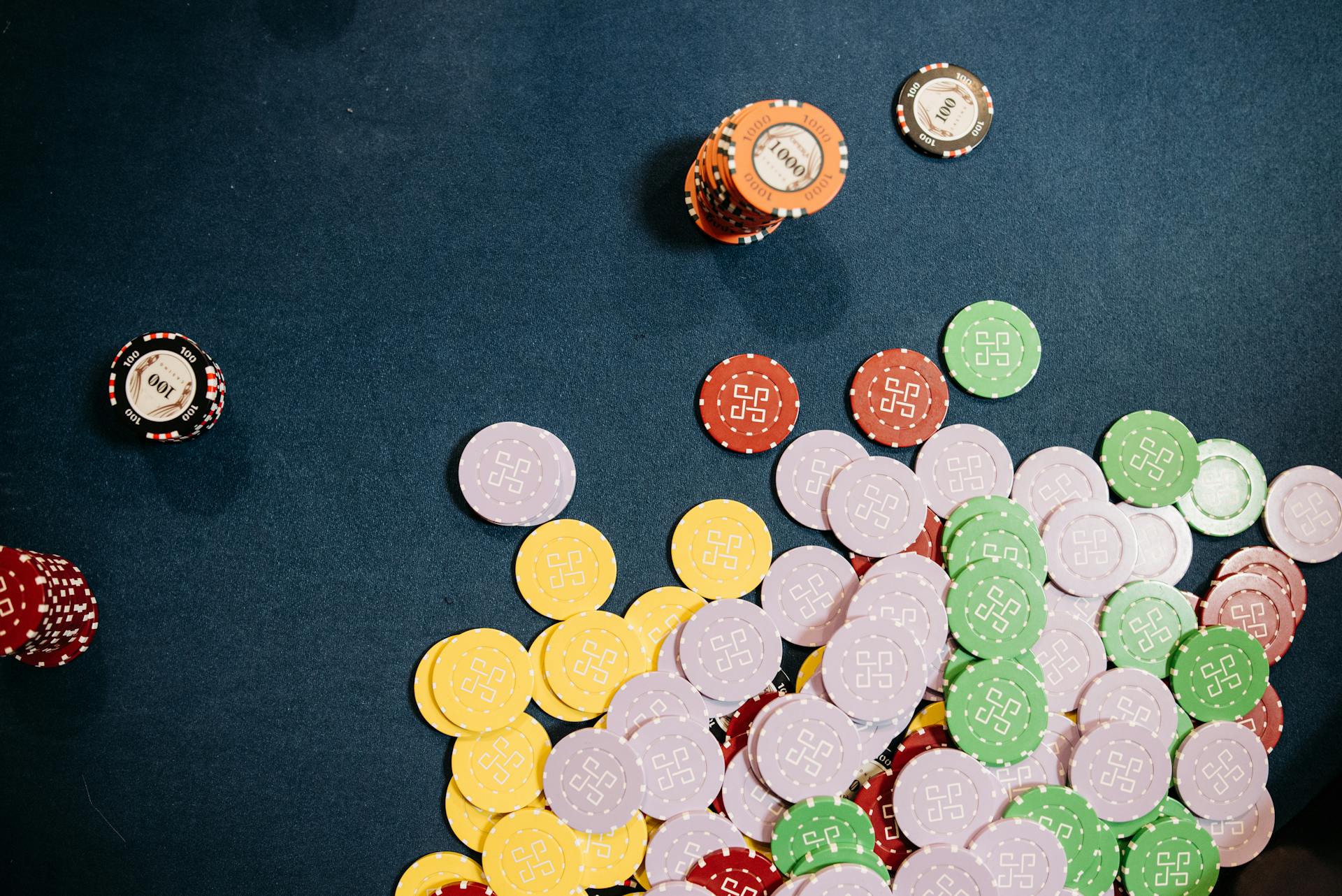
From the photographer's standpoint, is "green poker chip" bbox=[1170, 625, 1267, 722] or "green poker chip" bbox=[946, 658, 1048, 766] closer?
"green poker chip" bbox=[946, 658, 1048, 766]

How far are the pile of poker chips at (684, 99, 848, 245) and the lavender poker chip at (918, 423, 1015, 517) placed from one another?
0.89 metres

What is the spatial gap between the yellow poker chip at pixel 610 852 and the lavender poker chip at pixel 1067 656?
136 cm

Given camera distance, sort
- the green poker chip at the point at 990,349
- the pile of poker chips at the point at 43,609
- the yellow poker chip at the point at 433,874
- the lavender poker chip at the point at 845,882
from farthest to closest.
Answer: the green poker chip at the point at 990,349, the yellow poker chip at the point at 433,874, the lavender poker chip at the point at 845,882, the pile of poker chips at the point at 43,609

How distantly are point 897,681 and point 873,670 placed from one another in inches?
3.2

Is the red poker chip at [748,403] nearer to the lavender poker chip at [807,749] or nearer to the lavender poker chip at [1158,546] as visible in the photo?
the lavender poker chip at [807,749]

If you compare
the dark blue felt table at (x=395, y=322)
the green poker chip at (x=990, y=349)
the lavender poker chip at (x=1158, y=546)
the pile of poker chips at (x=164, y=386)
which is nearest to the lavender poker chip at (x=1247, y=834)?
the dark blue felt table at (x=395, y=322)

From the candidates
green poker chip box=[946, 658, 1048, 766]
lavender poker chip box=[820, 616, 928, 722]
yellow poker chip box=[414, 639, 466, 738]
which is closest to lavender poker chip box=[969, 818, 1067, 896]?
green poker chip box=[946, 658, 1048, 766]

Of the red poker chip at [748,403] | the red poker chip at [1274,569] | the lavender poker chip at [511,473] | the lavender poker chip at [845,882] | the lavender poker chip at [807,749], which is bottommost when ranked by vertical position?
the lavender poker chip at [845,882]

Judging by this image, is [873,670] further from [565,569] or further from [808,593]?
[565,569]

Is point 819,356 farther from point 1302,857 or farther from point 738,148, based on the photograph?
point 1302,857

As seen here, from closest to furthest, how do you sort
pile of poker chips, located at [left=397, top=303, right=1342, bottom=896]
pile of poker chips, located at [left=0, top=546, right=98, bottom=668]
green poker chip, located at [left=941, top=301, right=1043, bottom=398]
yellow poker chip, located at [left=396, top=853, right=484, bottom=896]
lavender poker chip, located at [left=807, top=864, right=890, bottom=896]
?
pile of poker chips, located at [left=0, top=546, right=98, bottom=668]
lavender poker chip, located at [left=807, top=864, right=890, bottom=896]
pile of poker chips, located at [left=397, top=303, right=1342, bottom=896]
yellow poker chip, located at [left=396, top=853, right=484, bottom=896]
green poker chip, located at [left=941, top=301, right=1043, bottom=398]

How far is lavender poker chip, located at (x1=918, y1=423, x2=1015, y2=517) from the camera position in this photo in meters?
2.71

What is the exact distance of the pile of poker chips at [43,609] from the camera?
7.56 feet

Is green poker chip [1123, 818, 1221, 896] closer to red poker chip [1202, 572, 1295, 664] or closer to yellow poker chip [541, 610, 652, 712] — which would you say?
red poker chip [1202, 572, 1295, 664]
